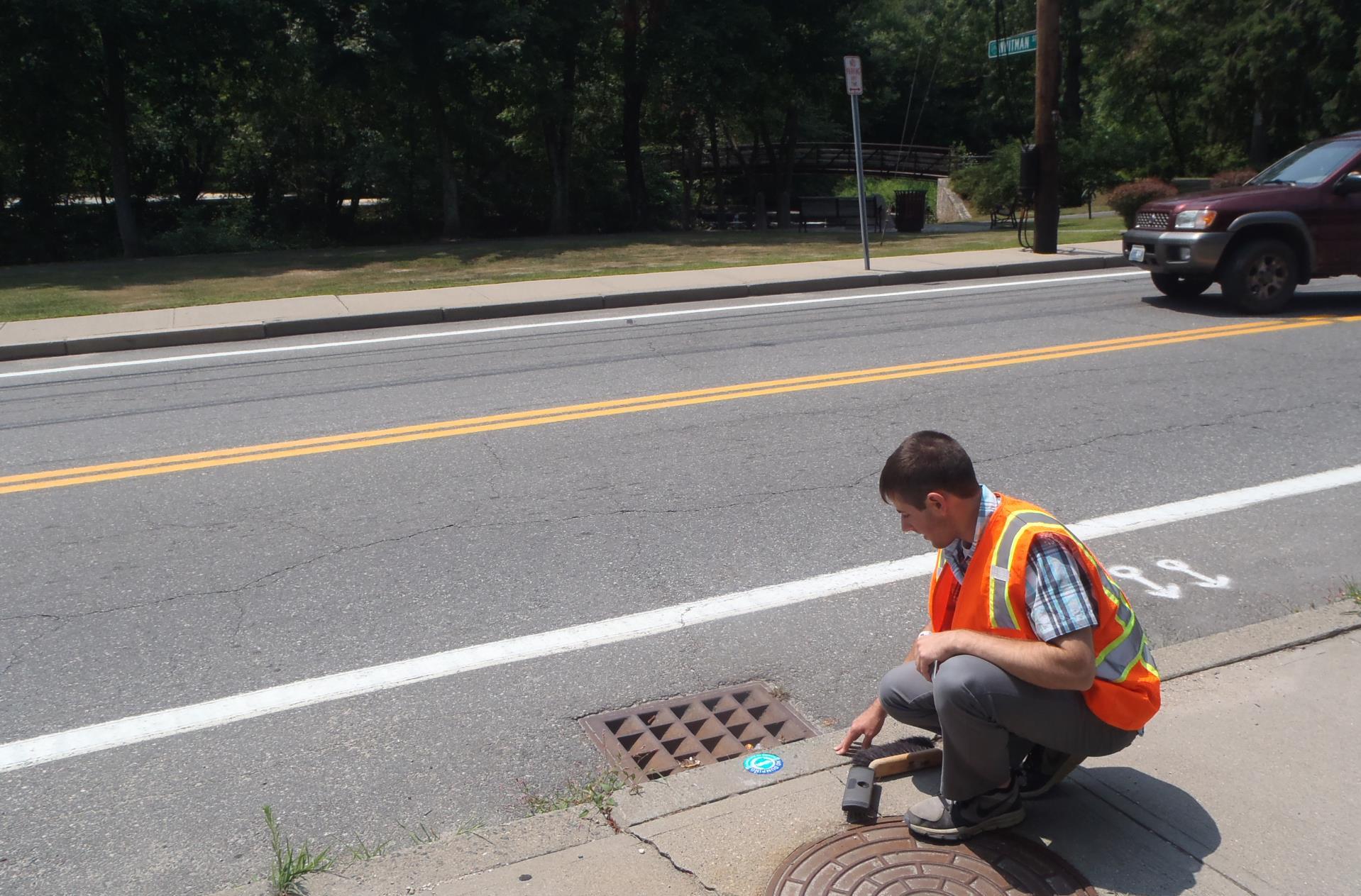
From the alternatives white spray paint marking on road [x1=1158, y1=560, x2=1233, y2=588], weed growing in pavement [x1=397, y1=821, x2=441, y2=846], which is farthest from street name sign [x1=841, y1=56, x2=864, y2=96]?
weed growing in pavement [x1=397, y1=821, x2=441, y2=846]

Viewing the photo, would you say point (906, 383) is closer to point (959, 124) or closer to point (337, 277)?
point (337, 277)

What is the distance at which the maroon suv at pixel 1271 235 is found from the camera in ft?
37.6

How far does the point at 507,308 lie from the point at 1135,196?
14008 millimetres

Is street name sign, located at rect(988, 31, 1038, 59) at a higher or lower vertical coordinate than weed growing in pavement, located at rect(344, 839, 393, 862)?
higher

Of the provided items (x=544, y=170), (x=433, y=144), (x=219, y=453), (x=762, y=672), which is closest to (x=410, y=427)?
(x=219, y=453)

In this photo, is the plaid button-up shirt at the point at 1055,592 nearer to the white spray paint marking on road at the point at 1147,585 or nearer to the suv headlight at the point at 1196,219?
the white spray paint marking on road at the point at 1147,585

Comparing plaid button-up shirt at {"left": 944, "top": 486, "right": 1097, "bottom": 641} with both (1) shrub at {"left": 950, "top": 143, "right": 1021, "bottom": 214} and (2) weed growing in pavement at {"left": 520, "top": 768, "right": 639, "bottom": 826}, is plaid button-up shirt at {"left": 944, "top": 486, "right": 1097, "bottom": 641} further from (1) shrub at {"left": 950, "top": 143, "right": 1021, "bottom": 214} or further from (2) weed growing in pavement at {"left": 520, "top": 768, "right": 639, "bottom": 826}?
(1) shrub at {"left": 950, "top": 143, "right": 1021, "bottom": 214}

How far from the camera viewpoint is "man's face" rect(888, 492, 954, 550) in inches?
119

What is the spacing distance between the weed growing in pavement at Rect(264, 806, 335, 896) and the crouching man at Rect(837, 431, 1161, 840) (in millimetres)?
1641

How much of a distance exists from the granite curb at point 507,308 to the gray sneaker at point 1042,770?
36.0 ft

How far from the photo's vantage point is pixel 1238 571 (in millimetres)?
5199

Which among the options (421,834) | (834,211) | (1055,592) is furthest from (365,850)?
(834,211)

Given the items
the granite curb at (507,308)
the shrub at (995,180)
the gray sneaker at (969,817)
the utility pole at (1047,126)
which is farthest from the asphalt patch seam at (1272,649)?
the shrub at (995,180)

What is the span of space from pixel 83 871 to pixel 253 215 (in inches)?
1078
